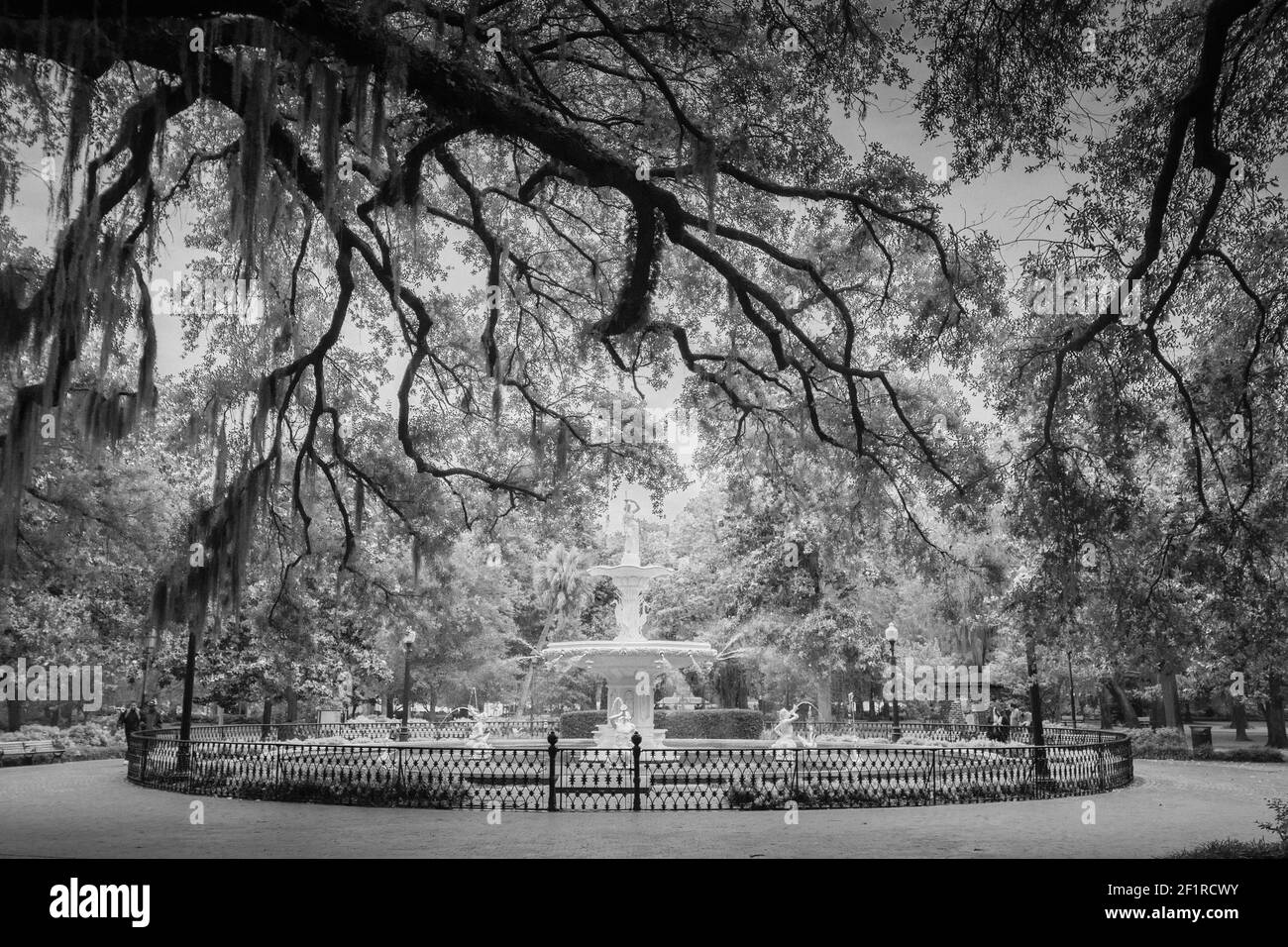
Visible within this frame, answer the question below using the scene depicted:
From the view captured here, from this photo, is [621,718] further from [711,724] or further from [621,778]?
[711,724]

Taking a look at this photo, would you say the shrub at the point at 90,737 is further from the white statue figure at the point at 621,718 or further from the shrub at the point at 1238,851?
the shrub at the point at 1238,851

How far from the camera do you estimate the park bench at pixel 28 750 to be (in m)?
23.8

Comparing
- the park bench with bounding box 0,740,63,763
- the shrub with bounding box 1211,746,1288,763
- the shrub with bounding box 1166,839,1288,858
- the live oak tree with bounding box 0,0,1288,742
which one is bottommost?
the shrub with bounding box 1211,746,1288,763

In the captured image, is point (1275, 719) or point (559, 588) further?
point (559, 588)

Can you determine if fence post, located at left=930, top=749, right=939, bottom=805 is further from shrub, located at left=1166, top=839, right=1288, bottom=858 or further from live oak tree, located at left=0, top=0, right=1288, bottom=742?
shrub, located at left=1166, top=839, right=1288, bottom=858

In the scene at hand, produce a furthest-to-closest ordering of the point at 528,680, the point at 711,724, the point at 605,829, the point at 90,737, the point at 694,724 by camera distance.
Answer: the point at 528,680, the point at 694,724, the point at 711,724, the point at 90,737, the point at 605,829

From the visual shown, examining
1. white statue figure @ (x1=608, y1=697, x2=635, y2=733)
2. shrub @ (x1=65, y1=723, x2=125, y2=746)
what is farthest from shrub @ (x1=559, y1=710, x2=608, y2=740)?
shrub @ (x1=65, y1=723, x2=125, y2=746)

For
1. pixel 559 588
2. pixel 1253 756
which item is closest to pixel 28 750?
pixel 559 588

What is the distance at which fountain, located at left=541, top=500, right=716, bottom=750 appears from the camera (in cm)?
2280

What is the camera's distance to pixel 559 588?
48844mm

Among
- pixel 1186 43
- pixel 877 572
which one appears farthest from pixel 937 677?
pixel 1186 43

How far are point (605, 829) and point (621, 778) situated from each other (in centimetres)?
355

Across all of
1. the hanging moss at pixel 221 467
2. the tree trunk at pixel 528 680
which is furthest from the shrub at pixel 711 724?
the hanging moss at pixel 221 467

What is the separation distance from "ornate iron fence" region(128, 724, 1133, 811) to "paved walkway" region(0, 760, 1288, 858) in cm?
52
